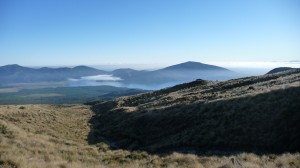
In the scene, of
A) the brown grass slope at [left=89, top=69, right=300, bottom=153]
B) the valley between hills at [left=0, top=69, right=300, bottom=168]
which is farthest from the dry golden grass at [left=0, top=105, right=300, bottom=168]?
the brown grass slope at [left=89, top=69, right=300, bottom=153]

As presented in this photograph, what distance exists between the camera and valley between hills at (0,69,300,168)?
58.7 ft

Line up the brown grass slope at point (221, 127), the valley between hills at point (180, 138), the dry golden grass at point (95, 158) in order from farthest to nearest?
the brown grass slope at point (221, 127), the valley between hills at point (180, 138), the dry golden grass at point (95, 158)

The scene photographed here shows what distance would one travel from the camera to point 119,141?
3191 centimetres

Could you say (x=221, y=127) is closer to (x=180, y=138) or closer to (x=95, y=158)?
(x=180, y=138)

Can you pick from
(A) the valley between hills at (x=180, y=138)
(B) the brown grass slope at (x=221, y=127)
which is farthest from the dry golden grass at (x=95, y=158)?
(B) the brown grass slope at (x=221, y=127)

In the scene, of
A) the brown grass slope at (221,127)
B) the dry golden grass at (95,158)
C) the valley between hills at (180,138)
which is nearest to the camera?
the dry golden grass at (95,158)

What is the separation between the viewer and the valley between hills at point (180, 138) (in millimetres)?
17906

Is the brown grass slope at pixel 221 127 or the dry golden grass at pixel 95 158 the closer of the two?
the dry golden grass at pixel 95 158

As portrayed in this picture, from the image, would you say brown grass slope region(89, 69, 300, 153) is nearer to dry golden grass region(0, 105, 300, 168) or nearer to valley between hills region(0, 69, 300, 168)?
valley between hills region(0, 69, 300, 168)

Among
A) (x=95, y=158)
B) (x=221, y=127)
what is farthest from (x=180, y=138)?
(x=95, y=158)

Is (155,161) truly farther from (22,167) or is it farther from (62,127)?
(62,127)

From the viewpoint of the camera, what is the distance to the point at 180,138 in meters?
27.7

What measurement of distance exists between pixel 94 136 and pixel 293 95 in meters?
21.7

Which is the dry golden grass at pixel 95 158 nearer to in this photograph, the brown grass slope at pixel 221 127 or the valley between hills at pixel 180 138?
the valley between hills at pixel 180 138
